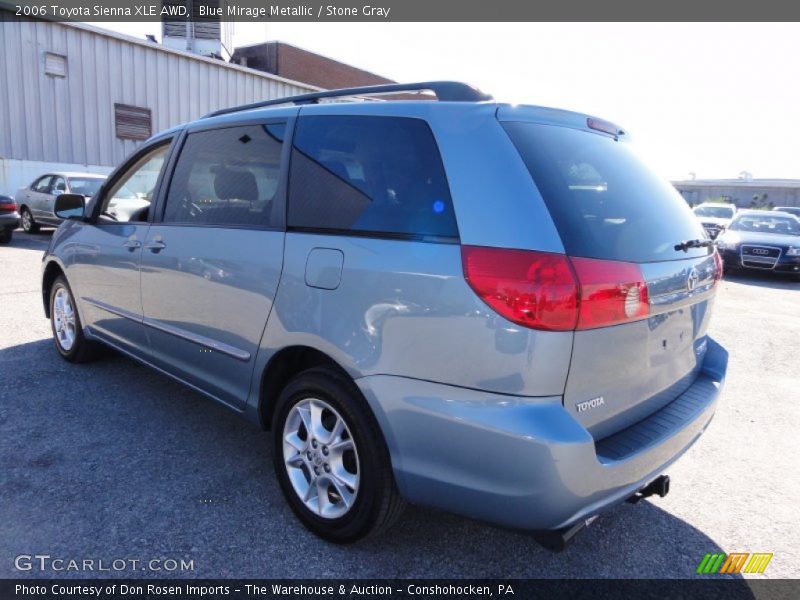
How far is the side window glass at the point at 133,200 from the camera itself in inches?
148

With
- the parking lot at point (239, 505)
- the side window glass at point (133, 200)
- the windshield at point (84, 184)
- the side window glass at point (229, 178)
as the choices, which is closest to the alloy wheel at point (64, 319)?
the parking lot at point (239, 505)

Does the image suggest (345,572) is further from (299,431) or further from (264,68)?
(264,68)

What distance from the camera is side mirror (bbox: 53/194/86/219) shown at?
168 inches

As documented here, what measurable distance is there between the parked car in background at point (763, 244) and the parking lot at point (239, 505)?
28.2 ft

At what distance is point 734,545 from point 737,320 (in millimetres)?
5689

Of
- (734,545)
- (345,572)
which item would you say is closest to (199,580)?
(345,572)

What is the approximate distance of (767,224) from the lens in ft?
42.3

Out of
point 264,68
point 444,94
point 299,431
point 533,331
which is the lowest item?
point 299,431

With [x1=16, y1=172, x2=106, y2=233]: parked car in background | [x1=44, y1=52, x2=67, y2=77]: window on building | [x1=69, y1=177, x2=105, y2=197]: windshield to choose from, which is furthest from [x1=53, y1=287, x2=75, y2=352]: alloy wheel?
[x1=44, y1=52, x2=67, y2=77]: window on building

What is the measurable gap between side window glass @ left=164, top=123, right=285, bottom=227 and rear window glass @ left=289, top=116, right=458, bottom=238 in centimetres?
19

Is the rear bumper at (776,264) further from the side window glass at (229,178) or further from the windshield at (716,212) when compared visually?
the side window glass at (229,178)

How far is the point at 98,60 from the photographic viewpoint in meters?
17.8

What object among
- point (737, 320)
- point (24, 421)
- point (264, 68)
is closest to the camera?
point (24, 421)

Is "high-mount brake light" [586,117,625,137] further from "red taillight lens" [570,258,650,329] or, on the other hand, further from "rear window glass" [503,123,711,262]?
"red taillight lens" [570,258,650,329]
